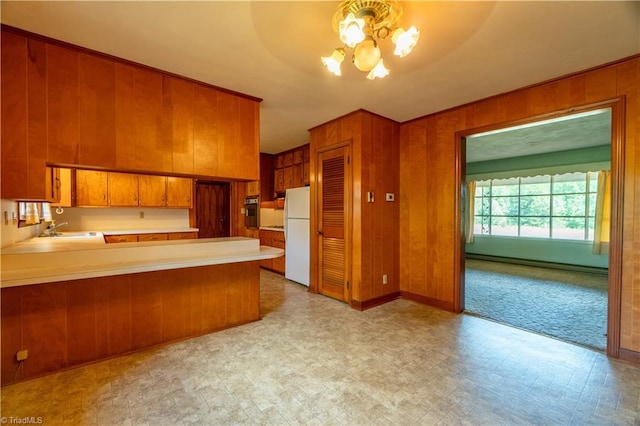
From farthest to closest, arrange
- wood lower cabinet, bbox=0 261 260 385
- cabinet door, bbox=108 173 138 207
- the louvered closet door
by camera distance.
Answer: cabinet door, bbox=108 173 138 207
the louvered closet door
wood lower cabinet, bbox=0 261 260 385

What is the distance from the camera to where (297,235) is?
15.0 feet

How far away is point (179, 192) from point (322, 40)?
159 inches

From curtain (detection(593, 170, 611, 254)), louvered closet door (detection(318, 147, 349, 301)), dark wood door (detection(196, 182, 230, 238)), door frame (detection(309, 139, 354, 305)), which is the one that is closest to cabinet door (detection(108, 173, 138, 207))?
dark wood door (detection(196, 182, 230, 238))

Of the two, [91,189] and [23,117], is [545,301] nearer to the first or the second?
[23,117]

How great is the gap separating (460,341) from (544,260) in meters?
5.15

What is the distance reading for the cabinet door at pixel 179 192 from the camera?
4930 millimetres

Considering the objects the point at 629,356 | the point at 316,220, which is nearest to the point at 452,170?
the point at 316,220

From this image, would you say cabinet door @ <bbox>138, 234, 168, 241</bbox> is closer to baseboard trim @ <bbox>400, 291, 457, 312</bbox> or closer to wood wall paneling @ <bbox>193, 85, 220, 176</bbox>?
wood wall paneling @ <bbox>193, 85, 220, 176</bbox>

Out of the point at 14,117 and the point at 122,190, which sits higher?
the point at 14,117

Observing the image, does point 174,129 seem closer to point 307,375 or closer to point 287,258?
point 307,375

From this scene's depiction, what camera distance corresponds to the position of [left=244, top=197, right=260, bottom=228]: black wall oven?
19.4 ft

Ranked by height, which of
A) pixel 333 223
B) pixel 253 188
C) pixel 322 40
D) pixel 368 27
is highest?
pixel 322 40

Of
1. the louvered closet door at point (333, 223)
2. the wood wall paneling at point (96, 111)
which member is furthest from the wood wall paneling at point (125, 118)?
the louvered closet door at point (333, 223)

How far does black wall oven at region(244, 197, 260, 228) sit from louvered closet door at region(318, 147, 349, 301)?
224 centimetres
